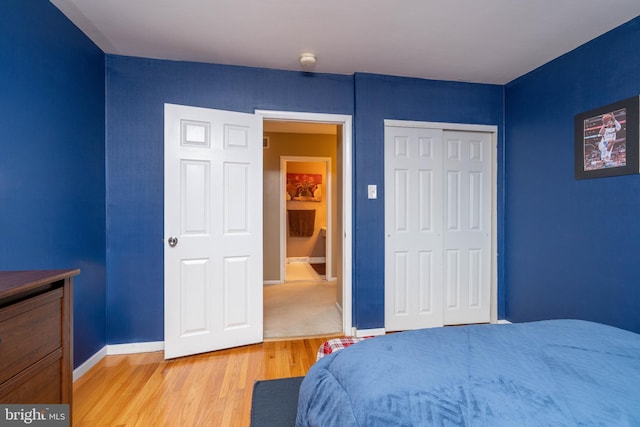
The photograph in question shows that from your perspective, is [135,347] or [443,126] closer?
[135,347]

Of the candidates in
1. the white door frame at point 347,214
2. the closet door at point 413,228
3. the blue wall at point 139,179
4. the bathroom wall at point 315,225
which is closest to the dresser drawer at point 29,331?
the blue wall at point 139,179

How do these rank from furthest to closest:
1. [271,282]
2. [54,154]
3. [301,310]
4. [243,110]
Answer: [271,282], [301,310], [243,110], [54,154]

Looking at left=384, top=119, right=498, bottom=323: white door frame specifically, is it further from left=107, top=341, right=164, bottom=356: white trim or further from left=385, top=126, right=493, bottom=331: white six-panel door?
left=107, top=341, right=164, bottom=356: white trim

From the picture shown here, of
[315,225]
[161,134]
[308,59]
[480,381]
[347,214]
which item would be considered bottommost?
[480,381]

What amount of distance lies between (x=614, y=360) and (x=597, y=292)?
162 centimetres

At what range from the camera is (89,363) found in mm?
2027

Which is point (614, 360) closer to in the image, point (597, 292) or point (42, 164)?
point (597, 292)

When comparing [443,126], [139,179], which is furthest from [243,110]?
[443,126]

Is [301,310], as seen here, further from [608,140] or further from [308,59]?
[608,140]

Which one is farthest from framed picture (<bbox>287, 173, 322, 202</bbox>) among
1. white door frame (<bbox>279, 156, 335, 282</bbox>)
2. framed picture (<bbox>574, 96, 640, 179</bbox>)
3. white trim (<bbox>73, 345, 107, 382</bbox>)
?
framed picture (<bbox>574, 96, 640, 179</bbox>)

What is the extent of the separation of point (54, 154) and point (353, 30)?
2060 millimetres

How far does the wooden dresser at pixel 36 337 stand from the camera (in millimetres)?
878

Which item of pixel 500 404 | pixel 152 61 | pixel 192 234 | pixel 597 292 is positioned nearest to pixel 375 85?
pixel 152 61

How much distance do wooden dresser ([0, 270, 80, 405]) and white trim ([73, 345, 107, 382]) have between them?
0.99 metres
